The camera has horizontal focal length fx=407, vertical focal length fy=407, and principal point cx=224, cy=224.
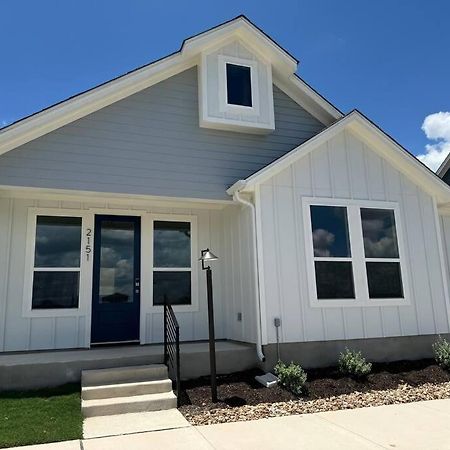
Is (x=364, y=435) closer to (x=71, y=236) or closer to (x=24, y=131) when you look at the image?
(x=71, y=236)

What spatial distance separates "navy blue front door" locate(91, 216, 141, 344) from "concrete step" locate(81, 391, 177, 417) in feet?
7.68

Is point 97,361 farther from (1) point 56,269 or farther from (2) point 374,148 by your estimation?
(2) point 374,148

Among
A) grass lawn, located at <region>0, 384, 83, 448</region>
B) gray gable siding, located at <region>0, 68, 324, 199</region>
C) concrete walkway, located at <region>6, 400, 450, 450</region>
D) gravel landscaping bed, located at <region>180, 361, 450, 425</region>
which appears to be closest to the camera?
concrete walkway, located at <region>6, 400, 450, 450</region>

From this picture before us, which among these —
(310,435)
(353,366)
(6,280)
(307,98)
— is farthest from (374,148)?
(6,280)

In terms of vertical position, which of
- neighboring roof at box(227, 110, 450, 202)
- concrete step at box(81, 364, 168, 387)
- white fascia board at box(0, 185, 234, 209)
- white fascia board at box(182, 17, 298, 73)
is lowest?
concrete step at box(81, 364, 168, 387)

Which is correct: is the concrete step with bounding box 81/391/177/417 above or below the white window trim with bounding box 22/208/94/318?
below

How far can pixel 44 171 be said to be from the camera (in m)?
6.55

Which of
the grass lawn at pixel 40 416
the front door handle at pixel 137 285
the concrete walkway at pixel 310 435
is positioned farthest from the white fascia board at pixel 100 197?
the concrete walkway at pixel 310 435

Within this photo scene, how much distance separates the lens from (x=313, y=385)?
5.86 m

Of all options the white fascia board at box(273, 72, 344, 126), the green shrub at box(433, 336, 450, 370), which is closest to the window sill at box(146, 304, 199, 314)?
the green shrub at box(433, 336, 450, 370)

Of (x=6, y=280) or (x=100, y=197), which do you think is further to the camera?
(x=100, y=197)

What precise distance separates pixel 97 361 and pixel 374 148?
6099 millimetres

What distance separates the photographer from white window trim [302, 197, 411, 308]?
685 centimetres

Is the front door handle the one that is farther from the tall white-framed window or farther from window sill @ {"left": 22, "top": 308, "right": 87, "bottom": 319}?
window sill @ {"left": 22, "top": 308, "right": 87, "bottom": 319}
